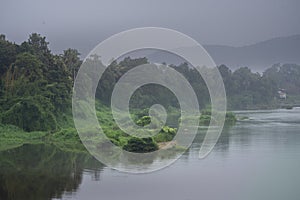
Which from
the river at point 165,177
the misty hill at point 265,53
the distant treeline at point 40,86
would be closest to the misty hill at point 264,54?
the misty hill at point 265,53

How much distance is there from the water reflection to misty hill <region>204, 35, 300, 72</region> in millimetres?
106363

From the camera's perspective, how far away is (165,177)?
38.7 feet

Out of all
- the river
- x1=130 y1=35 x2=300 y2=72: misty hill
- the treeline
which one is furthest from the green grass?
x1=130 y1=35 x2=300 y2=72: misty hill

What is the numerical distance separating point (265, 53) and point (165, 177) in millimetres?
139609

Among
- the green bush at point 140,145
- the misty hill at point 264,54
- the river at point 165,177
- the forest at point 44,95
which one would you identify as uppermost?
the misty hill at point 264,54

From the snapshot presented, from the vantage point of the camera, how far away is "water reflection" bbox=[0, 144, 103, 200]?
1010 centimetres

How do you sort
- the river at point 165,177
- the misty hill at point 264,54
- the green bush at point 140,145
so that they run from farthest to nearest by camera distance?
1. the misty hill at point 264,54
2. the green bush at point 140,145
3. the river at point 165,177

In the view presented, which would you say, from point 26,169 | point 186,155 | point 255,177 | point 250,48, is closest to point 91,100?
point 186,155

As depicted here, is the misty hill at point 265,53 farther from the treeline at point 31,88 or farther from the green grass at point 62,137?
the green grass at point 62,137

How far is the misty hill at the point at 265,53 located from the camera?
12407cm

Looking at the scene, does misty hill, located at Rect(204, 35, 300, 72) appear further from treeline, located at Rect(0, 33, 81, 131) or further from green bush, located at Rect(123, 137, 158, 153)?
green bush, located at Rect(123, 137, 158, 153)

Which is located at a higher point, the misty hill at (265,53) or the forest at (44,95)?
the misty hill at (265,53)

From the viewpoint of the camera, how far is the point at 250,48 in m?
142

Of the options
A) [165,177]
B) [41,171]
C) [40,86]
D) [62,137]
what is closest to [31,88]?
[40,86]
